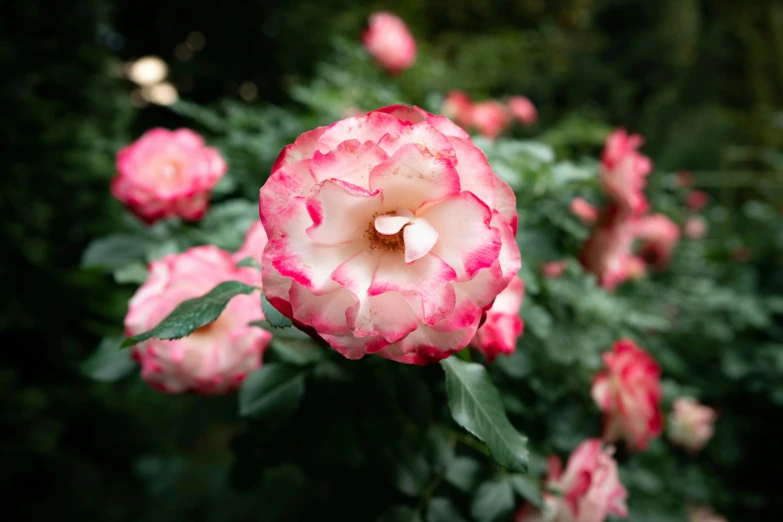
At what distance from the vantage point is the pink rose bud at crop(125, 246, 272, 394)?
0.50 meters

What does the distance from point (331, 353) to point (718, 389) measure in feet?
4.23

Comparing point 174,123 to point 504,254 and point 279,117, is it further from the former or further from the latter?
point 504,254

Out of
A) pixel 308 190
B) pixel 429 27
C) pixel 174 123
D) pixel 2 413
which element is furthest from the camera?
pixel 429 27

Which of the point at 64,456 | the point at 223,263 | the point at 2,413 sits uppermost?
the point at 223,263

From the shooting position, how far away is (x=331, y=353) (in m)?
0.55

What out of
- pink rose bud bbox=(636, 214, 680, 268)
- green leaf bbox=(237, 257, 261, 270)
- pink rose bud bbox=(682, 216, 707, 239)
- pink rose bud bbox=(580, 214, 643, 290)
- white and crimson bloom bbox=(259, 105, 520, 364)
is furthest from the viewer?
pink rose bud bbox=(682, 216, 707, 239)

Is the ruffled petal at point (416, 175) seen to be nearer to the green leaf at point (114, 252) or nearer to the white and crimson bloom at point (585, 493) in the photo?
the white and crimson bloom at point (585, 493)

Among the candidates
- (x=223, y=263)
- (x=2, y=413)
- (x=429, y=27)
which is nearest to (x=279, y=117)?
(x=223, y=263)

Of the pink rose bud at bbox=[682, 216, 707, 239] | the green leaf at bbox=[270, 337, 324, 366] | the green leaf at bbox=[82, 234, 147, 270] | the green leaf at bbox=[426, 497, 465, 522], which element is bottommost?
the pink rose bud at bbox=[682, 216, 707, 239]

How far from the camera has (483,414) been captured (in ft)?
1.27

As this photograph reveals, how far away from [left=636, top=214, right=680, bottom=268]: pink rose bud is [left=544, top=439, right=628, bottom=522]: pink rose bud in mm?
1191

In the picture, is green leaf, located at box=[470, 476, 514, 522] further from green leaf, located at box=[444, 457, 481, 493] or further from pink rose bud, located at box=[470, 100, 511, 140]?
pink rose bud, located at box=[470, 100, 511, 140]

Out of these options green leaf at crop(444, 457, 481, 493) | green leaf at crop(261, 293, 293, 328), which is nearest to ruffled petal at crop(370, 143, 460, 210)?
green leaf at crop(261, 293, 293, 328)

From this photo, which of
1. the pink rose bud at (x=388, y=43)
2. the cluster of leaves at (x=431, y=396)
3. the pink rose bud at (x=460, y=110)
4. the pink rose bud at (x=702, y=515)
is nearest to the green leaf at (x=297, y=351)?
the cluster of leaves at (x=431, y=396)
